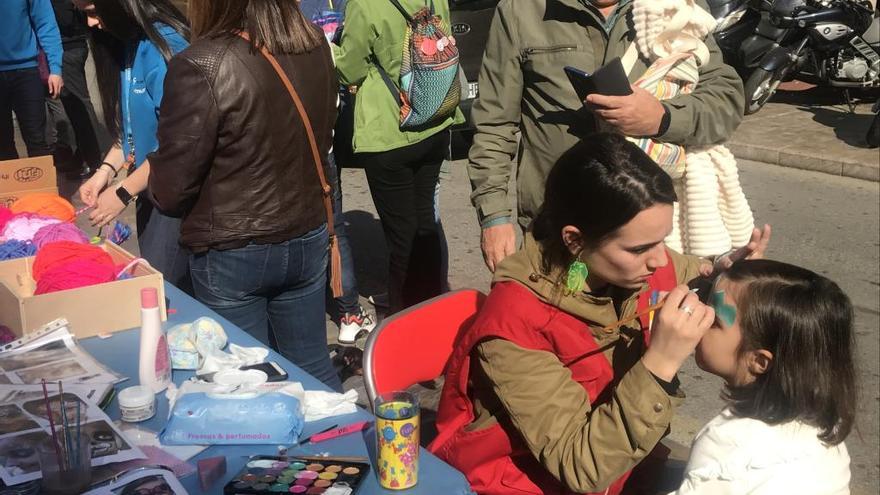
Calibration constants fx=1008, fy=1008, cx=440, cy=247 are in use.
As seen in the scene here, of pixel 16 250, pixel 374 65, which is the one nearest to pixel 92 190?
pixel 16 250

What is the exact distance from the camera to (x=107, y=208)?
3.31 m

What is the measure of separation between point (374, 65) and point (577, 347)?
238 centimetres

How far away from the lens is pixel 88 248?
3018 mm

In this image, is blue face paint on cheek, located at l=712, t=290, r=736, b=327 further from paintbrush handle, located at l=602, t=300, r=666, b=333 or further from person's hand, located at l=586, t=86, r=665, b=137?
person's hand, located at l=586, t=86, r=665, b=137

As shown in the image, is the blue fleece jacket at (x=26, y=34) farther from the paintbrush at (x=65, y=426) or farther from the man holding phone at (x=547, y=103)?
the paintbrush at (x=65, y=426)

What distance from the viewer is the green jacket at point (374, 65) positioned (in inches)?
163

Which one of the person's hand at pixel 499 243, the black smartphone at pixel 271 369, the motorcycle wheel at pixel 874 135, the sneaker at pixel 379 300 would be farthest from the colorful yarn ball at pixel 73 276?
the motorcycle wheel at pixel 874 135

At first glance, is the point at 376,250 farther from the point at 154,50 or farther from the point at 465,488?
the point at 465,488

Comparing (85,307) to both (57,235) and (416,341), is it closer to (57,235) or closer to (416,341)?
(57,235)

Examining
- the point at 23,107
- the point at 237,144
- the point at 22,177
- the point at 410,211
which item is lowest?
the point at 23,107

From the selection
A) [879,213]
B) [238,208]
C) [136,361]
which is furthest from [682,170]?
[879,213]

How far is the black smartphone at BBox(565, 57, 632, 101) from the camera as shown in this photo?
8.71ft

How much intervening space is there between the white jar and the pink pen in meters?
0.39

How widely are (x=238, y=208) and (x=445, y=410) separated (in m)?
0.94
